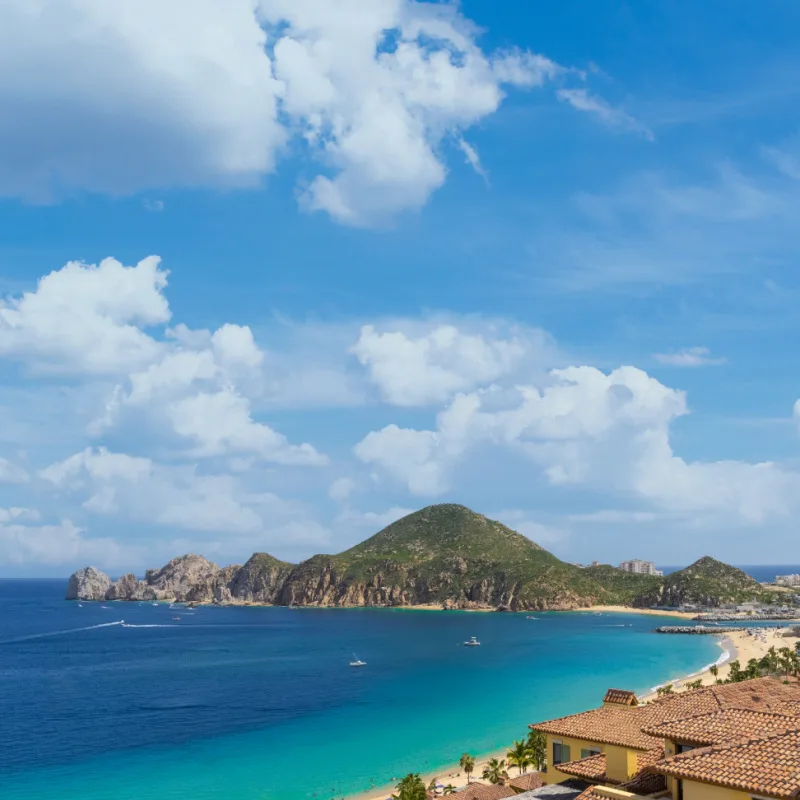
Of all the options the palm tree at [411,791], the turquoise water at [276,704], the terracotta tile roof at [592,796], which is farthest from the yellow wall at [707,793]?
the turquoise water at [276,704]

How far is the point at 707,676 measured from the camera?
357 feet

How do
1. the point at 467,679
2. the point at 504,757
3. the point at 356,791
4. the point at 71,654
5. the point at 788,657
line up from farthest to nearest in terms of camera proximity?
1. the point at 71,654
2. the point at 467,679
3. the point at 788,657
4. the point at 504,757
5. the point at 356,791

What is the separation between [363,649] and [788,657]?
83.7 m

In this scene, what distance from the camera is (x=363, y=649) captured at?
152625mm

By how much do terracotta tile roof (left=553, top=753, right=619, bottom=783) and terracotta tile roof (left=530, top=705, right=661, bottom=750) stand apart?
70cm

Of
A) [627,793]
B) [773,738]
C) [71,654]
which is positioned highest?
[773,738]

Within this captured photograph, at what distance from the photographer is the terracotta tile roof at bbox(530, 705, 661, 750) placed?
26094 mm

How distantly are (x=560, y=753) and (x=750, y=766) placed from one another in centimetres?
1465

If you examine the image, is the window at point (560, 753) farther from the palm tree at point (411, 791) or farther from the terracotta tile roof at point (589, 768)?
the palm tree at point (411, 791)

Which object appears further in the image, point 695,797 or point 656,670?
point 656,670

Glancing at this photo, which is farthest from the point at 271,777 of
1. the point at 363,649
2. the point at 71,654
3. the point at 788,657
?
the point at 71,654

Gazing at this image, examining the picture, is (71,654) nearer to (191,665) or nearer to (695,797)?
(191,665)

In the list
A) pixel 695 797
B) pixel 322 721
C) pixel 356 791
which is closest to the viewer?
pixel 695 797

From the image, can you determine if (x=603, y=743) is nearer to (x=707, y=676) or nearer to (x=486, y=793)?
(x=486, y=793)
